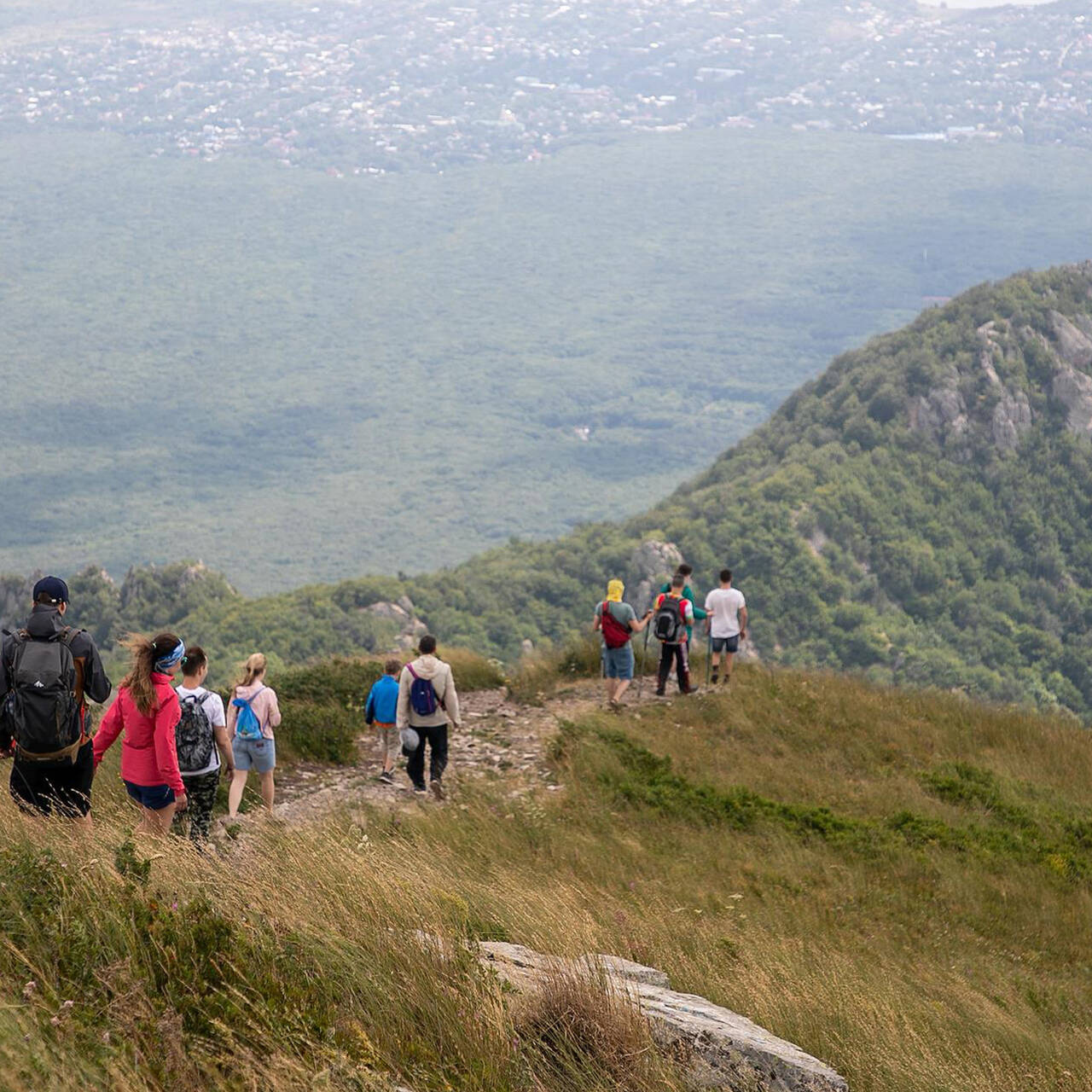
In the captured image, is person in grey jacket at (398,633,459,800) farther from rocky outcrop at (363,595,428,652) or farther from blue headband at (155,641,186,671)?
rocky outcrop at (363,595,428,652)

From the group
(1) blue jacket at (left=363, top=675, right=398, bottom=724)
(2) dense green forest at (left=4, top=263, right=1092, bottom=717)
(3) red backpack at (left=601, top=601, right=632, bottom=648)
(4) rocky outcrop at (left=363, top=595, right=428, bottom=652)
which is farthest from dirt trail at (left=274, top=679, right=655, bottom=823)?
(4) rocky outcrop at (left=363, top=595, right=428, bottom=652)

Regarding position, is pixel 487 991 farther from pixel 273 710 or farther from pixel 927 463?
pixel 927 463

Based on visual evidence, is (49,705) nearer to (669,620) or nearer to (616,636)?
(616,636)

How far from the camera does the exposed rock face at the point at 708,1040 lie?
224 inches

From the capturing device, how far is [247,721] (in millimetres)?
10977

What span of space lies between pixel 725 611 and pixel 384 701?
584 centimetres

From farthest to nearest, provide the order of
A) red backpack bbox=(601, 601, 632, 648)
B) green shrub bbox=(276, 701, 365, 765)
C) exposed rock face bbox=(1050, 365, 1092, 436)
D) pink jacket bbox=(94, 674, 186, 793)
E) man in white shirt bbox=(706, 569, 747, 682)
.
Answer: exposed rock face bbox=(1050, 365, 1092, 436)
man in white shirt bbox=(706, 569, 747, 682)
red backpack bbox=(601, 601, 632, 648)
green shrub bbox=(276, 701, 365, 765)
pink jacket bbox=(94, 674, 186, 793)

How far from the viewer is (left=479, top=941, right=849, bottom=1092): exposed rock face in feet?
18.7

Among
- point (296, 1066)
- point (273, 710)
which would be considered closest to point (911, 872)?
point (273, 710)

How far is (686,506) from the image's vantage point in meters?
68.2

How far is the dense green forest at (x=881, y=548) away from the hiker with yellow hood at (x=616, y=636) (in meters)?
31.2

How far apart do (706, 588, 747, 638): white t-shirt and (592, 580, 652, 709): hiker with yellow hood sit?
3.42ft

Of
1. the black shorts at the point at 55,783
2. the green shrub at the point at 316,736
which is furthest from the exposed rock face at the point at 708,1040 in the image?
the green shrub at the point at 316,736

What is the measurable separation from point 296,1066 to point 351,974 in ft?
3.17
